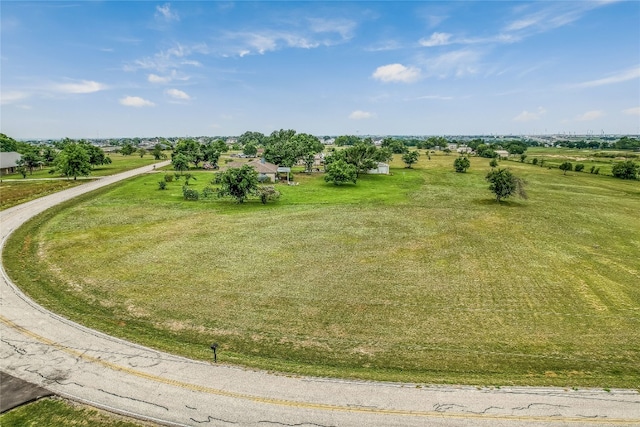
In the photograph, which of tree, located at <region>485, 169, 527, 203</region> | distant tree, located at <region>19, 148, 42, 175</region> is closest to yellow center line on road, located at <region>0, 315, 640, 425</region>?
tree, located at <region>485, 169, 527, 203</region>

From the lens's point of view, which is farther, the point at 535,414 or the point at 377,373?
the point at 377,373

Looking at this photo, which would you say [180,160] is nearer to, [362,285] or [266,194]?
[266,194]

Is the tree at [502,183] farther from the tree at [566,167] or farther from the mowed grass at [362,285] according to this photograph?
the tree at [566,167]

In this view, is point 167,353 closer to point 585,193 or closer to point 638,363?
point 638,363

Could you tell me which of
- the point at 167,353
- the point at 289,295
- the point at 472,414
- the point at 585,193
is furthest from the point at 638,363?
the point at 585,193

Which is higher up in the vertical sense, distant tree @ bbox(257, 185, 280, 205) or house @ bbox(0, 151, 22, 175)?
house @ bbox(0, 151, 22, 175)

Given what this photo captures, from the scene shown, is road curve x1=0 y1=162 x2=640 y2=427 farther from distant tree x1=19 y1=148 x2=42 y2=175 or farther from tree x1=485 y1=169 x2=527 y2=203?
distant tree x1=19 y1=148 x2=42 y2=175
